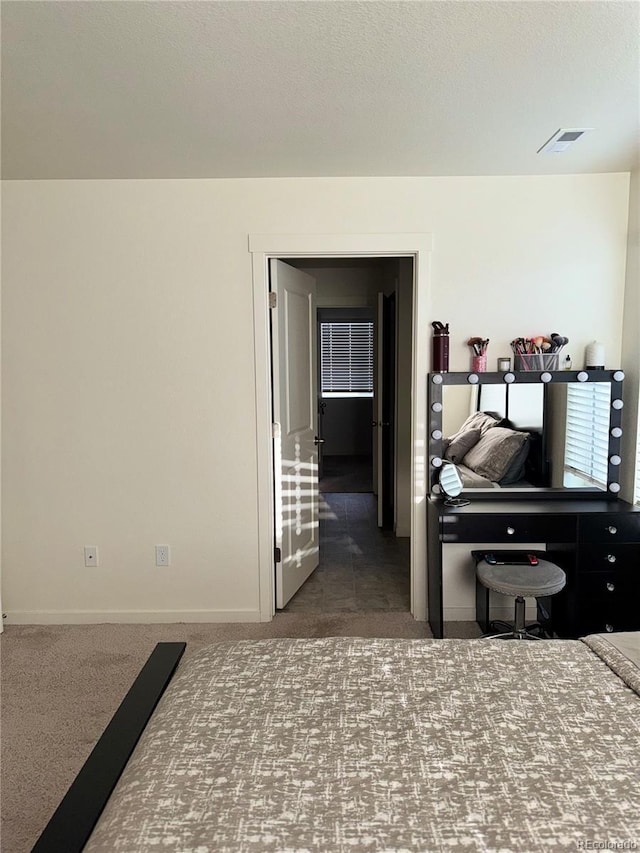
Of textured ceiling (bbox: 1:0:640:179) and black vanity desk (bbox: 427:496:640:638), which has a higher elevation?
textured ceiling (bbox: 1:0:640:179)

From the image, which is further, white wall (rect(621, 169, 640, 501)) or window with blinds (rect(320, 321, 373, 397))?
→ window with blinds (rect(320, 321, 373, 397))

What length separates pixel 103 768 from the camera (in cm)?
145

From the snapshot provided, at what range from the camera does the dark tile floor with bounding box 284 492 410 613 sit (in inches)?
148

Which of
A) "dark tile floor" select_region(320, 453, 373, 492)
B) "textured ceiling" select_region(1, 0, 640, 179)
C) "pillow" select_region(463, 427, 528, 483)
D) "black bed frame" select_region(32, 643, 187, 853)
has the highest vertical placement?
"textured ceiling" select_region(1, 0, 640, 179)

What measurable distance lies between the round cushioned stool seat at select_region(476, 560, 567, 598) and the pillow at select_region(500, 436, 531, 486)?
552mm

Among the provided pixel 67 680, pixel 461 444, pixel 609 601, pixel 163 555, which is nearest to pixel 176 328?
pixel 163 555

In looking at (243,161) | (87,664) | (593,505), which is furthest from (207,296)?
(593,505)

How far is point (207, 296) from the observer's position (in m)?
3.32

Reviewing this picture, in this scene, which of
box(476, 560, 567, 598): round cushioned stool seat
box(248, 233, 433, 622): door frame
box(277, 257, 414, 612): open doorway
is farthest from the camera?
box(277, 257, 414, 612): open doorway

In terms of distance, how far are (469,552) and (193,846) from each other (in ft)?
8.72

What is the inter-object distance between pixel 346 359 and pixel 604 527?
5.61 meters

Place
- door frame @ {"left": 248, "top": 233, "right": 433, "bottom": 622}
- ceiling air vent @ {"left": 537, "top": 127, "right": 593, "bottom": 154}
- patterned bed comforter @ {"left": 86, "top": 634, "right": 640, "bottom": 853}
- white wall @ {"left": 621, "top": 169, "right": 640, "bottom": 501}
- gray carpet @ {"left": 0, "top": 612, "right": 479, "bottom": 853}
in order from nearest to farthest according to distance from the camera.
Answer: patterned bed comforter @ {"left": 86, "top": 634, "right": 640, "bottom": 853} < gray carpet @ {"left": 0, "top": 612, "right": 479, "bottom": 853} < ceiling air vent @ {"left": 537, "top": 127, "right": 593, "bottom": 154} < white wall @ {"left": 621, "top": 169, "right": 640, "bottom": 501} < door frame @ {"left": 248, "top": 233, "right": 433, "bottom": 622}

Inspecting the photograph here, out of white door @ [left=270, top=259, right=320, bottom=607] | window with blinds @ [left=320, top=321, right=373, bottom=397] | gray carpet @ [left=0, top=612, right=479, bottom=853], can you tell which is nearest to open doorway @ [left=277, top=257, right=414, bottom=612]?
white door @ [left=270, top=259, right=320, bottom=607]

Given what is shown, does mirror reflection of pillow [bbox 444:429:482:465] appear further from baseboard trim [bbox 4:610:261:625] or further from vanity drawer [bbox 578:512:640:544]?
baseboard trim [bbox 4:610:261:625]
